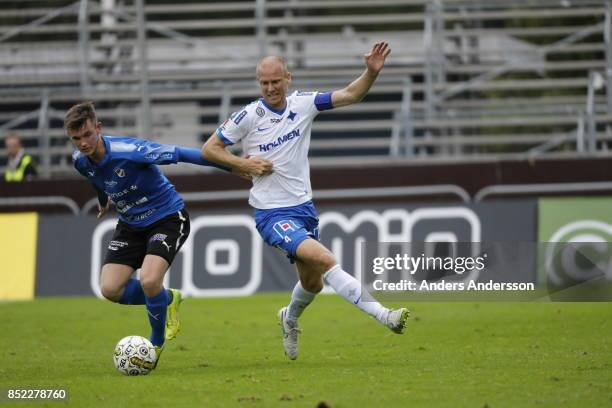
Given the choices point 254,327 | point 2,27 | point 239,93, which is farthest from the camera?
point 2,27

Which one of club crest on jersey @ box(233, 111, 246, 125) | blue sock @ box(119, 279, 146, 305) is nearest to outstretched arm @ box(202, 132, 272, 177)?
club crest on jersey @ box(233, 111, 246, 125)

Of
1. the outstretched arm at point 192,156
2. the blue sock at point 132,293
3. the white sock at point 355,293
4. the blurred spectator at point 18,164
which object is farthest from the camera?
the blurred spectator at point 18,164

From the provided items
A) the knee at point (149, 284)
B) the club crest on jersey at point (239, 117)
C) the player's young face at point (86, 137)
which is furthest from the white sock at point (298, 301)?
the player's young face at point (86, 137)

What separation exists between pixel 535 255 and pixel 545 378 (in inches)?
107

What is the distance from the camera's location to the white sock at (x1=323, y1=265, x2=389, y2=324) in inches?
326

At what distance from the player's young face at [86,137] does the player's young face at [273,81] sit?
56.4 inches

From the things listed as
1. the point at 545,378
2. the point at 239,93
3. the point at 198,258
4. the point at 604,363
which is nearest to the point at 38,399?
the point at 545,378

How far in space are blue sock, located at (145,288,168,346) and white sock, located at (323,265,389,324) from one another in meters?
1.43

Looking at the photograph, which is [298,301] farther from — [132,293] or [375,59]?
[375,59]

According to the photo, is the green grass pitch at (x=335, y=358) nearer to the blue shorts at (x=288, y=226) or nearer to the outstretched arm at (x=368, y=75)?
the blue shorts at (x=288, y=226)

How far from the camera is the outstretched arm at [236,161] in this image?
8.88 m

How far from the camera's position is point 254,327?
495 inches

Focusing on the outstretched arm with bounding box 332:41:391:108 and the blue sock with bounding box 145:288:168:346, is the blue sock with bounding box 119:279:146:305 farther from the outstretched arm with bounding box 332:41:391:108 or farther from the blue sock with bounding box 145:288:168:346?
the outstretched arm with bounding box 332:41:391:108

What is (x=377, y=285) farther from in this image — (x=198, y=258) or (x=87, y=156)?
(x=198, y=258)
